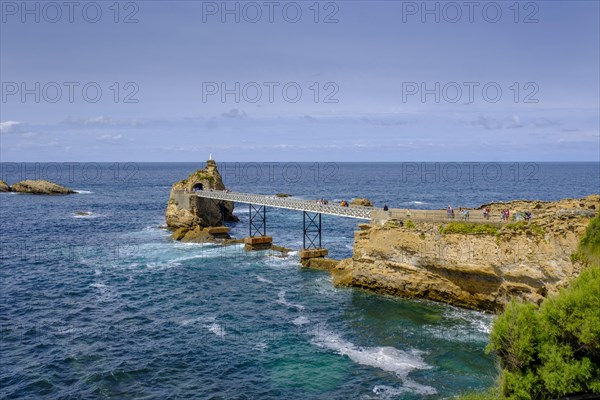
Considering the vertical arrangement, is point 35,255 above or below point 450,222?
below

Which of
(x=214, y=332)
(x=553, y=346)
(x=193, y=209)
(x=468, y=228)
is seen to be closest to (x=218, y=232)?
(x=193, y=209)

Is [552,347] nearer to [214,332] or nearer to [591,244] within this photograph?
[591,244]

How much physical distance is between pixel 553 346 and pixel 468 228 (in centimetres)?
2014

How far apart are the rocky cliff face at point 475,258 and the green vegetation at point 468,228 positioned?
8cm

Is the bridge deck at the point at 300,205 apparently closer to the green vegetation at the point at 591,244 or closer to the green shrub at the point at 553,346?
the green vegetation at the point at 591,244

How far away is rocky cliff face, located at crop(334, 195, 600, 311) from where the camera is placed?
36344mm

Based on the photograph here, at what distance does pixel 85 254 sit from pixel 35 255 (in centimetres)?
571

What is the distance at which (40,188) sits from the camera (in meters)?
145

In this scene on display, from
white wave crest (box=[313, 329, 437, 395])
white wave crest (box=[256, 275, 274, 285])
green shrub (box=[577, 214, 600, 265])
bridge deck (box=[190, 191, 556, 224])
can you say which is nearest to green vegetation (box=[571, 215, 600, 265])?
green shrub (box=[577, 214, 600, 265])

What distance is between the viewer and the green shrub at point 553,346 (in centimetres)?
2056

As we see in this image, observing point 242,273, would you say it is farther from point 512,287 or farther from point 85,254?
point 512,287

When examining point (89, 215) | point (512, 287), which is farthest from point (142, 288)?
point (89, 215)

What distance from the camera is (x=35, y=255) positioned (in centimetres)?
6194

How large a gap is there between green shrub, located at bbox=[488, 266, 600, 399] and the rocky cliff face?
1188cm
